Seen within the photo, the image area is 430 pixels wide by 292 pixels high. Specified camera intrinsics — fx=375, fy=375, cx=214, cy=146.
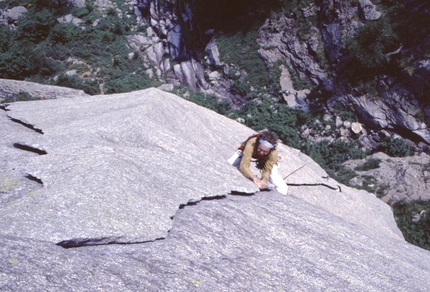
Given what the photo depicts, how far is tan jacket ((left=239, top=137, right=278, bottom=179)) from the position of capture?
7.04m

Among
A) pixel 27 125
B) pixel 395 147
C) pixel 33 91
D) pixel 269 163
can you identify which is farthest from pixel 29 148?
pixel 395 147

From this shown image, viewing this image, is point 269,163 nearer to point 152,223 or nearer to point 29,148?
point 152,223

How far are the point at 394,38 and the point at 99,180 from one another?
845 inches

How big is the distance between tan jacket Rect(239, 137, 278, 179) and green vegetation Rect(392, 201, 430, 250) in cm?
1096

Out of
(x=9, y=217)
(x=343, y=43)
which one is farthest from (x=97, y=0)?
(x=9, y=217)

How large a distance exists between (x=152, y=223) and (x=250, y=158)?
312cm

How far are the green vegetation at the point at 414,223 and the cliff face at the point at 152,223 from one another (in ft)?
27.9

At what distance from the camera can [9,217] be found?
4027mm

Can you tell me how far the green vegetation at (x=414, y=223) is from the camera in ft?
49.9

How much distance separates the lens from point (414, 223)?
16062 millimetres

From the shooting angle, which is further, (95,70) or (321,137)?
(95,70)

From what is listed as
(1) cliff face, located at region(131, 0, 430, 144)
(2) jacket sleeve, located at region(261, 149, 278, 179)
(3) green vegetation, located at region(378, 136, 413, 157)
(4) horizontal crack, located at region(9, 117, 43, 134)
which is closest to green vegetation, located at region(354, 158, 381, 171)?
(3) green vegetation, located at region(378, 136, 413, 157)

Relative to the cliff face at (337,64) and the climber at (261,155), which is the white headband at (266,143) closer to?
the climber at (261,155)

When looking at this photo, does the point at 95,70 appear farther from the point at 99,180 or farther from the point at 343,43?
the point at 99,180
